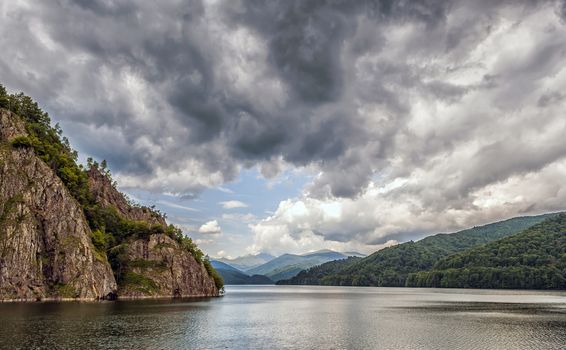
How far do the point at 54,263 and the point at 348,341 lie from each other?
137155 mm

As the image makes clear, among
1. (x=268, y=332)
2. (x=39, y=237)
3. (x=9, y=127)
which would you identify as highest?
(x=9, y=127)

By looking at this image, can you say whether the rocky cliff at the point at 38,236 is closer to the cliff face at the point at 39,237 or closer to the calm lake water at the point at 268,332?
the cliff face at the point at 39,237

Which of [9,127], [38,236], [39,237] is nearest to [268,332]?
[38,236]

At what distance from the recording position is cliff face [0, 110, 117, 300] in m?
153

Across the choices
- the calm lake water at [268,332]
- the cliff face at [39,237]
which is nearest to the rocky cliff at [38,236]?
the cliff face at [39,237]

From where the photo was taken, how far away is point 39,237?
549 feet

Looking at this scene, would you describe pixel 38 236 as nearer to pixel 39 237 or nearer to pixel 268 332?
pixel 39 237

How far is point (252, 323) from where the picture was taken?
106625mm

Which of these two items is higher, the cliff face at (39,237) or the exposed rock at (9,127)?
the exposed rock at (9,127)

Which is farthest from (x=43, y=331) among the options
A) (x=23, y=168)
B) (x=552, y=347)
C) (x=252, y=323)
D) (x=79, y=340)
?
(x=23, y=168)

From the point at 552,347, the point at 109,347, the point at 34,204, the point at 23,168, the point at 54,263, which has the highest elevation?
the point at 23,168

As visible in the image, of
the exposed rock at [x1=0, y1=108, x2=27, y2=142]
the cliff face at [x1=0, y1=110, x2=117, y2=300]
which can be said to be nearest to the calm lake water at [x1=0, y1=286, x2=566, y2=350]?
the cliff face at [x1=0, y1=110, x2=117, y2=300]

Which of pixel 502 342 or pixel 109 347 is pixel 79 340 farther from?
pixel 502 342

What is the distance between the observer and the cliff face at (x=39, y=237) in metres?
153
